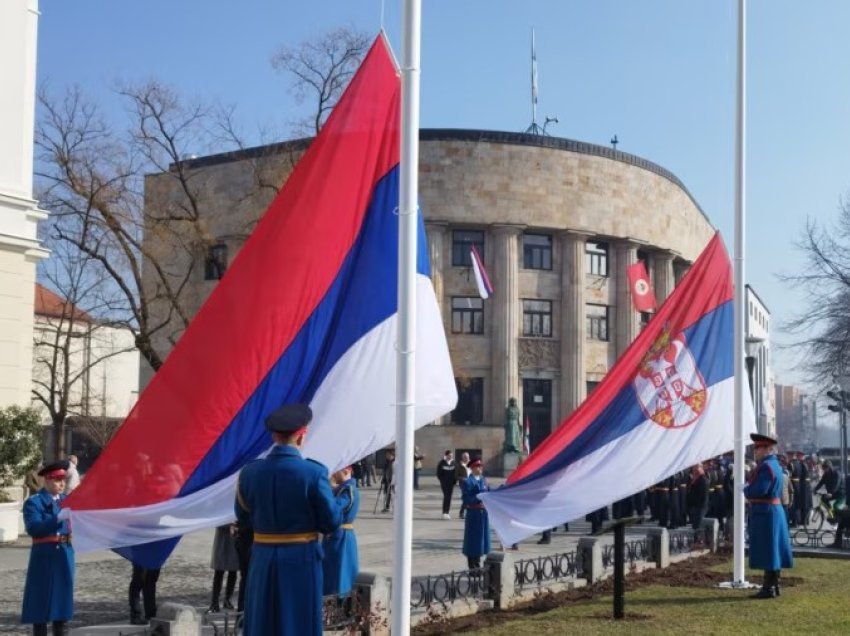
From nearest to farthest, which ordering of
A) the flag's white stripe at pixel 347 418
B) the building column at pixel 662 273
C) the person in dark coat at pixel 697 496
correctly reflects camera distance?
the flag's white stripe at pixel 347 418 < the person in dark coat at pixel 697 496 < the building column at pixel 662 273

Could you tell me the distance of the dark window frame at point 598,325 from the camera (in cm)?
5303

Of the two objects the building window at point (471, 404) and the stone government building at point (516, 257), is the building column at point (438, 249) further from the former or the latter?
the building window at point (471, 404)

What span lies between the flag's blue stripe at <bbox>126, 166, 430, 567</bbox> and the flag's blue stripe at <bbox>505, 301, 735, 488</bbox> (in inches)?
128

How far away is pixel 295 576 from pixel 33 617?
437 cm

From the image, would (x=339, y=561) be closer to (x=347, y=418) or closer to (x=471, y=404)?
(x=347, y=418)

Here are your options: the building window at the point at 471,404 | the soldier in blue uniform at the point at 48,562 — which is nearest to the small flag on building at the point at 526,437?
the building window at the point at 471,404

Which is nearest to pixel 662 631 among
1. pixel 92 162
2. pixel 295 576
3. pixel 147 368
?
pixel 295 576

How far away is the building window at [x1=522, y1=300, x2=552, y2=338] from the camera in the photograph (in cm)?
5153

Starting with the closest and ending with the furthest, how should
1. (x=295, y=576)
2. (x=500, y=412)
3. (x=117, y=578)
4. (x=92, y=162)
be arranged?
1. (x=295, y=576)
2. (x=117, y=578)
3. (x=92, y=162)
4. (x=500, y=412)

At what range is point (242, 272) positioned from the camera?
746 cm

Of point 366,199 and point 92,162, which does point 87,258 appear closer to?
point 92,162

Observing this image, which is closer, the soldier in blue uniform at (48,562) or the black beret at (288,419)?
the black beret at (288,419)

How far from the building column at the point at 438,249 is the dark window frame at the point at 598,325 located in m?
7.73

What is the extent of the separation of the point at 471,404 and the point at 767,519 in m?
37.3
